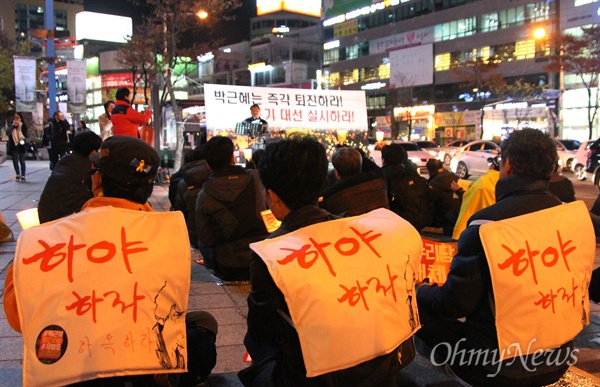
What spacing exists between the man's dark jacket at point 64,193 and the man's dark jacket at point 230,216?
110 centimetres

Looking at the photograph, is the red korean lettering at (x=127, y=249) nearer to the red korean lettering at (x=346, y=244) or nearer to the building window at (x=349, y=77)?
the red korean lettering at (x=346, y=244)

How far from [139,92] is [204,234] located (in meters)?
34.1

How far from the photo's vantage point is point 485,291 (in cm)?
266

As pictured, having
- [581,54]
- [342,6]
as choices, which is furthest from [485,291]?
[342,6]

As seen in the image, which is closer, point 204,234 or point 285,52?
point 204,234

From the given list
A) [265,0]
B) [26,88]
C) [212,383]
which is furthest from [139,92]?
[265,0]

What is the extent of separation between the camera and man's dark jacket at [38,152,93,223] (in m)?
4.21

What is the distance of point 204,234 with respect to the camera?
5102 mm

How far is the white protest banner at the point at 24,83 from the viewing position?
20.1 metres

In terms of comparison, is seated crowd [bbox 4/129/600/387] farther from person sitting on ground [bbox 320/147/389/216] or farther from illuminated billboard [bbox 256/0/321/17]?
illuminated billboard [bbox 256/0/321/17]

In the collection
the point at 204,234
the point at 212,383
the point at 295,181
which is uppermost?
the point at 295,181

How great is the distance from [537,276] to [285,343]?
1.27 m

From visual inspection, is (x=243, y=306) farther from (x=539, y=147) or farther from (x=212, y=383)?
(x=539, y=147)

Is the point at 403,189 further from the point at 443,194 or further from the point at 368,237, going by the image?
the point at 368,237
